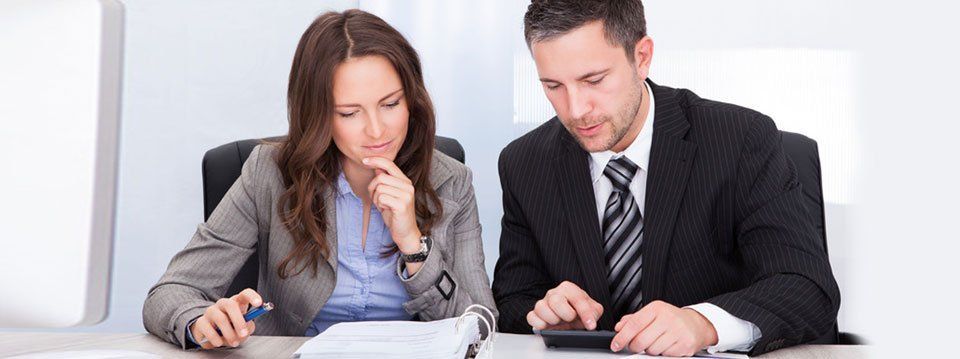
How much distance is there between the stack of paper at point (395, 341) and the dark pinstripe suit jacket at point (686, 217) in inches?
16.3

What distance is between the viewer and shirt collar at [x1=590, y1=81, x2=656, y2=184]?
1.93m

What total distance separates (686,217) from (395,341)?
2.51 feet

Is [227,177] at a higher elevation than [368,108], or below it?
below

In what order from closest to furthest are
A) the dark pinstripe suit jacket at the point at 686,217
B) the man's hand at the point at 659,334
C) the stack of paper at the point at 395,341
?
the stack of paper at the point at 395,341
the man's hand at the point at 659,334
the dark pinstripe suit jacket at the point at 686,217

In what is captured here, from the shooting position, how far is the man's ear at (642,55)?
1.94 m

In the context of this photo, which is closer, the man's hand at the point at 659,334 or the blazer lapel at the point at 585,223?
the man's hand at the point at 659,334

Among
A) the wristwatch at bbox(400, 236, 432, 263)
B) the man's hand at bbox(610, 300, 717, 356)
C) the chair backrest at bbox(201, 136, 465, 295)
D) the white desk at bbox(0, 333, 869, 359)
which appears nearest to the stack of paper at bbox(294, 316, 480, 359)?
the white desk at bbox(0, 333, 869, 359)

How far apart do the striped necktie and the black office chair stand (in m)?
0.39

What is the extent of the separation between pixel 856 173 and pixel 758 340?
6.02 ft

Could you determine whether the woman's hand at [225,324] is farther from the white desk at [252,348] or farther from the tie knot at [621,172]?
the tie knot at [621,172]

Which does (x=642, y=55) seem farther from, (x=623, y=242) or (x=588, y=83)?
(x=623, y=242)

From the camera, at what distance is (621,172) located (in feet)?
6.32

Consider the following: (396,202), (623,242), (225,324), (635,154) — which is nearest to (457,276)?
(396,202)

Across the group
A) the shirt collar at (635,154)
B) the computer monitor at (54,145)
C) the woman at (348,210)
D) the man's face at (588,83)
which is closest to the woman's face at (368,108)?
the woman at (348,210)
